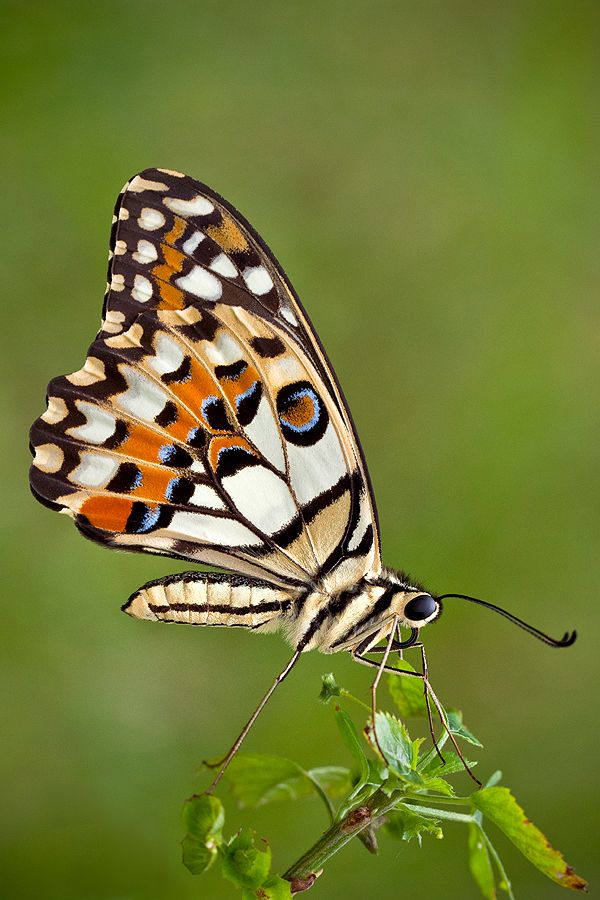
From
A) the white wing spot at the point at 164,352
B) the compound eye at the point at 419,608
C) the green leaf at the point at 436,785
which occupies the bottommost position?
the green leaf at the point at 436,785

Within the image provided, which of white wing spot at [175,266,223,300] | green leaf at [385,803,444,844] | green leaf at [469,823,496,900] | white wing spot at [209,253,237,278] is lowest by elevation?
green leaf at [469,823,496,900]

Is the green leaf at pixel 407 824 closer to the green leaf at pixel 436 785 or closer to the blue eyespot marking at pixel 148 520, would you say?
the green leaf at pixel 436 785

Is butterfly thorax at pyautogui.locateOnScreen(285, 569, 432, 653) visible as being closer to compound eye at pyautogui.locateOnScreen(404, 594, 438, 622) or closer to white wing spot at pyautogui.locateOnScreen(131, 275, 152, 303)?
compound eye at pyautogui.locateOnScreen(404, 594, 438, 622)

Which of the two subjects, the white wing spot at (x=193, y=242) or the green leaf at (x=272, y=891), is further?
→ the white wing spot at (x=193, y=242)

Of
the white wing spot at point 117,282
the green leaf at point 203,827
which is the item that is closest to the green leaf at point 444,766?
the green leaf at point 203,827

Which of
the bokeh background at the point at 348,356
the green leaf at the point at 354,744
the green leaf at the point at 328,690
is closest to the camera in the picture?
the green leaf at the point at 354,744

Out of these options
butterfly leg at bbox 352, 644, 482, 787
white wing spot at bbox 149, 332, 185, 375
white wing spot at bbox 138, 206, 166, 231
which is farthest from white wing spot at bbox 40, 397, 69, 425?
butterfly leg at bbox 352, 644, 482, 787
